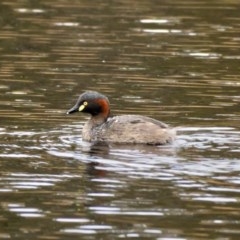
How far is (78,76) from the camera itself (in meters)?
20.9

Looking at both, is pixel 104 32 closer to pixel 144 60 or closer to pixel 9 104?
pixel 144 60

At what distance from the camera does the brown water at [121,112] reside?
12.5 m

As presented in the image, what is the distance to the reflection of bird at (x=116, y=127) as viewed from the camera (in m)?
16.4

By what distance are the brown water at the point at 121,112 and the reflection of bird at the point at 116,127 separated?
0.73 ft

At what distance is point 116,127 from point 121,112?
1.70 m

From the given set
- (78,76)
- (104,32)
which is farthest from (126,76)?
(104,32)

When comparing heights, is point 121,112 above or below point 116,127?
below

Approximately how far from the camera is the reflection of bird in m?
16.4

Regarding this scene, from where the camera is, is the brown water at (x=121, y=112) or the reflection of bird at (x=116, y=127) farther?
the reflection of bird at (x=116, y=127)

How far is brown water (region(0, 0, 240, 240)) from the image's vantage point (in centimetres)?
1246

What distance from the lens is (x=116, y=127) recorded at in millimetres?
16750

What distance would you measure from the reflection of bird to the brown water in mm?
222

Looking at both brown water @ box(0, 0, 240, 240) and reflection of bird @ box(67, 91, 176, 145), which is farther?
reflection of bird @ box(67, 91, 176, 145)

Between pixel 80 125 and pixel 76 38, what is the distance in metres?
6.76
